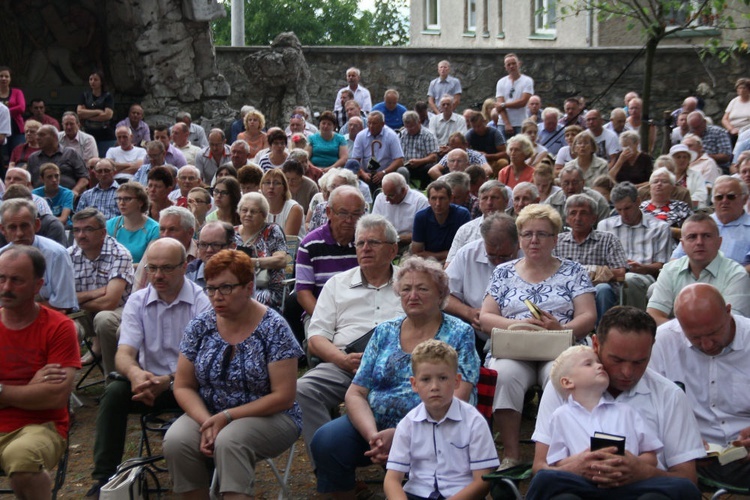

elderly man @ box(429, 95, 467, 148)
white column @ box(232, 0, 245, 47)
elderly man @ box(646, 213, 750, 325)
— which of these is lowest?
elderly man @ box(646, 213, 750, 325)

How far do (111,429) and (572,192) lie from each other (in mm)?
4778

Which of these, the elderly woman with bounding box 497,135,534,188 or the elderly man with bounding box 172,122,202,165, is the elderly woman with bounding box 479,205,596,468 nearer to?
the elderly woman with bounding box 497,135,534,188

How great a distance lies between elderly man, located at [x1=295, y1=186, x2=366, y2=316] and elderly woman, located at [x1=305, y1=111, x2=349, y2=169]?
711 centimetres

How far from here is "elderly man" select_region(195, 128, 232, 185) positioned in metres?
12.5

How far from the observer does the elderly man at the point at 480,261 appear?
6.31 metres

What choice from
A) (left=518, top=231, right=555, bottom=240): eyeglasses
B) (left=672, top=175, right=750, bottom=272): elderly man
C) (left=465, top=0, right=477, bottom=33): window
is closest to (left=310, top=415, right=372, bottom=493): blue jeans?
(left=518, top=231, right=555, bottom=240): eyeglasses

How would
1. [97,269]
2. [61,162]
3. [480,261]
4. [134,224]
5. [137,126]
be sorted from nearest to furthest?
[480,261] → [97,269] → [134,224] → [61,162] → [137,126]

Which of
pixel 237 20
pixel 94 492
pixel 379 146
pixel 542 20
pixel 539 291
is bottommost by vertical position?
pixel 94 492

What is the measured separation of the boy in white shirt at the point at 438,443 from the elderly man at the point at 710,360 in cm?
102

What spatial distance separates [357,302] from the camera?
18.9 feet

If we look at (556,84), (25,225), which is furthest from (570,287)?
(556,84)

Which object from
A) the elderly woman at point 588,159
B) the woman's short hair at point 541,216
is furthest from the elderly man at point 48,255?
the elderly woman at point 588,159

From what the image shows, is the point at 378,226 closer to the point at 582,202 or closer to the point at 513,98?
the point at 582,202

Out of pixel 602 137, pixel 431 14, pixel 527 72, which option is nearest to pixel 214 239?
pixel 602 137
